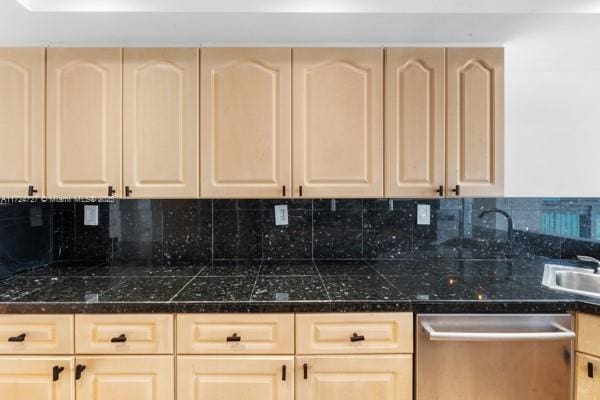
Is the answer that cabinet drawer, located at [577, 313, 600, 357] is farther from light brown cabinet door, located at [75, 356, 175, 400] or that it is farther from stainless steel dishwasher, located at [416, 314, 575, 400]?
light brown cabinet door, located at [75, 356, 175, 400]

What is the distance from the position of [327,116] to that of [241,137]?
44 cm

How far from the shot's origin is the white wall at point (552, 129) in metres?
1.78

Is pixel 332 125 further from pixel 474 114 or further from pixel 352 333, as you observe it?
pixel 352 333

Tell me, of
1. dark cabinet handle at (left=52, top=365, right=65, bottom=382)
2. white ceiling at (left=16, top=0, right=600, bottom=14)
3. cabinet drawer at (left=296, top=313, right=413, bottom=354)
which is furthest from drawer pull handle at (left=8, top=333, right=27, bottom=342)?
white ceiling at (left=16, top=0, right=600, bottom=14)

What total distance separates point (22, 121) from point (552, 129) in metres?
2.78

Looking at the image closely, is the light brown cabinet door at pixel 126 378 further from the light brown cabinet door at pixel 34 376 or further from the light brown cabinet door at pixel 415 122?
the light brown cabinet door at pixel 415 122

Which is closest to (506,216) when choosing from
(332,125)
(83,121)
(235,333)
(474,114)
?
(474,114)

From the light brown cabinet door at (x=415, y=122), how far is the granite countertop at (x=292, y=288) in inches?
17.9

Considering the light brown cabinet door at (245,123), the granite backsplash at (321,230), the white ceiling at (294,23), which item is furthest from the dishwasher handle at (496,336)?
the white ceiling at (294,23)

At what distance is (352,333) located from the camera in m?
1.24

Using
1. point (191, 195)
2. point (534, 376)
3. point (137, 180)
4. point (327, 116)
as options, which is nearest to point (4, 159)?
point (137, 180)

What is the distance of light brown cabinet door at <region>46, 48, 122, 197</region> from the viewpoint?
5.06ft

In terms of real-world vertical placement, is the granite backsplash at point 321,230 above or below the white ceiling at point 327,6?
below

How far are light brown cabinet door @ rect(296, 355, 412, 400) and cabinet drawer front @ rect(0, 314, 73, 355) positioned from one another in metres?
0.90
